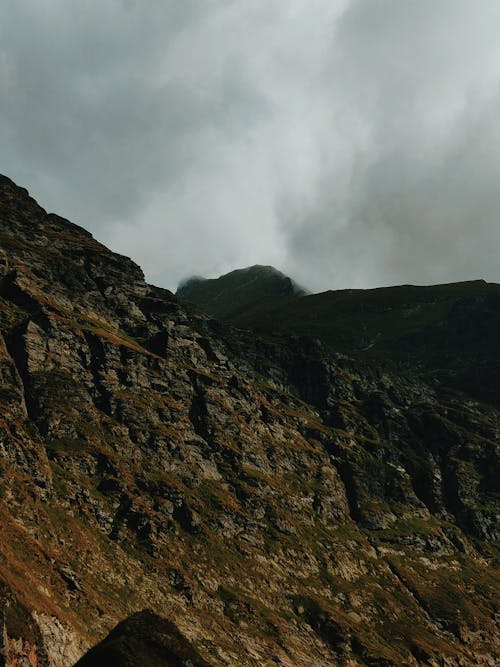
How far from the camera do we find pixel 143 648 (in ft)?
206

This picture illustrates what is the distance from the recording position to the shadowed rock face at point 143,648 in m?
60.7

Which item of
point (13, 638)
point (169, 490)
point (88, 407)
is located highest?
point (88, 407)

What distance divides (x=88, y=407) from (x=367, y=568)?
10022cm

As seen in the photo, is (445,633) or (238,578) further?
(445,633)

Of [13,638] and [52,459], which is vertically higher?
[52,459]

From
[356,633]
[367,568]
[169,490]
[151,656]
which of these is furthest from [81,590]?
[367,568]

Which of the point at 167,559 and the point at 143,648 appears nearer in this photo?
the point at 143,648

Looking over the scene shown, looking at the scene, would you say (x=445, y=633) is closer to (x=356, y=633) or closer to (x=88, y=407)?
(x=356, y=633)

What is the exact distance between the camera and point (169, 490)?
6663 inches

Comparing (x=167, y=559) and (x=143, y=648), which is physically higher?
(x=143, y=648)

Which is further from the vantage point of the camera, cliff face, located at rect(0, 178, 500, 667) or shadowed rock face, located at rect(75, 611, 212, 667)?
cliff face, located at rect(0, 178, 500, 667)

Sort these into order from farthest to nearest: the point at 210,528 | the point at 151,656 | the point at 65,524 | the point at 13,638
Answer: the point at 210,528 → the point at 65,524 → the point at 13,638 → the point at 151,656

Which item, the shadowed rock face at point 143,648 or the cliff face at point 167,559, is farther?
the cliff face at point 167,559

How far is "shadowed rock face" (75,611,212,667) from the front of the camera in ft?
199
